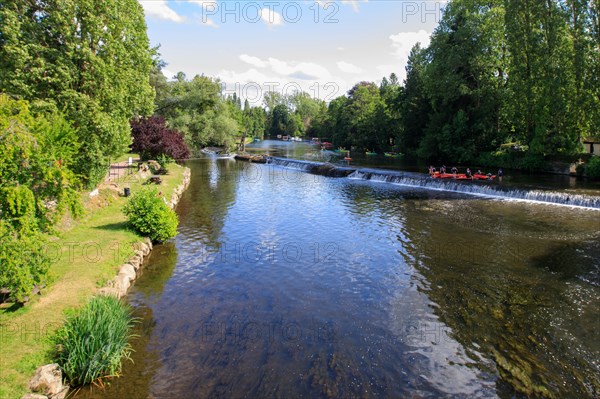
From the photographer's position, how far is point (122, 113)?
88.4 ft

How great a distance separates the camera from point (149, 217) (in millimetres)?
19109

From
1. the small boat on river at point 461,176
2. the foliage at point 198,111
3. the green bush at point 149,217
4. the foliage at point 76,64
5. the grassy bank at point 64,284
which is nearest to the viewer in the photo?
the grassy bank at point 64,284

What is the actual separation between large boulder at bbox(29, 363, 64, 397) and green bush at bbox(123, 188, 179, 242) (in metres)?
10.6

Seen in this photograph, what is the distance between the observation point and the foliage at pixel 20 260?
9570mm

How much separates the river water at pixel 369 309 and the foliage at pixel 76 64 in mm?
7186

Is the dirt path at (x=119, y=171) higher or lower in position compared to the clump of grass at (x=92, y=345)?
higher

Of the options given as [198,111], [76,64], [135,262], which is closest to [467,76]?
[198,111]

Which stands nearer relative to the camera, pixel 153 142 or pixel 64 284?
pixel 64 284

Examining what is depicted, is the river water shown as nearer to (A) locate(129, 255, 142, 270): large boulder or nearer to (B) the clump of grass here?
(A) locate(129, 255, 142, 270): large boulder

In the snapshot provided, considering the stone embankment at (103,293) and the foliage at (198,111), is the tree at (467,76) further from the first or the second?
the stone embankment at (103,293)

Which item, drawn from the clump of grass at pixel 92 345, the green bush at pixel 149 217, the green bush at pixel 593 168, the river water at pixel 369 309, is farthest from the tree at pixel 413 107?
the clump of grass at pixel 92 345

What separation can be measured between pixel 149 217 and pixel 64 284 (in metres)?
6.58

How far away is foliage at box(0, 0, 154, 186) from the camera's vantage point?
63.6ft

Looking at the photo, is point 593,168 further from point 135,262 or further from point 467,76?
point 135,262
